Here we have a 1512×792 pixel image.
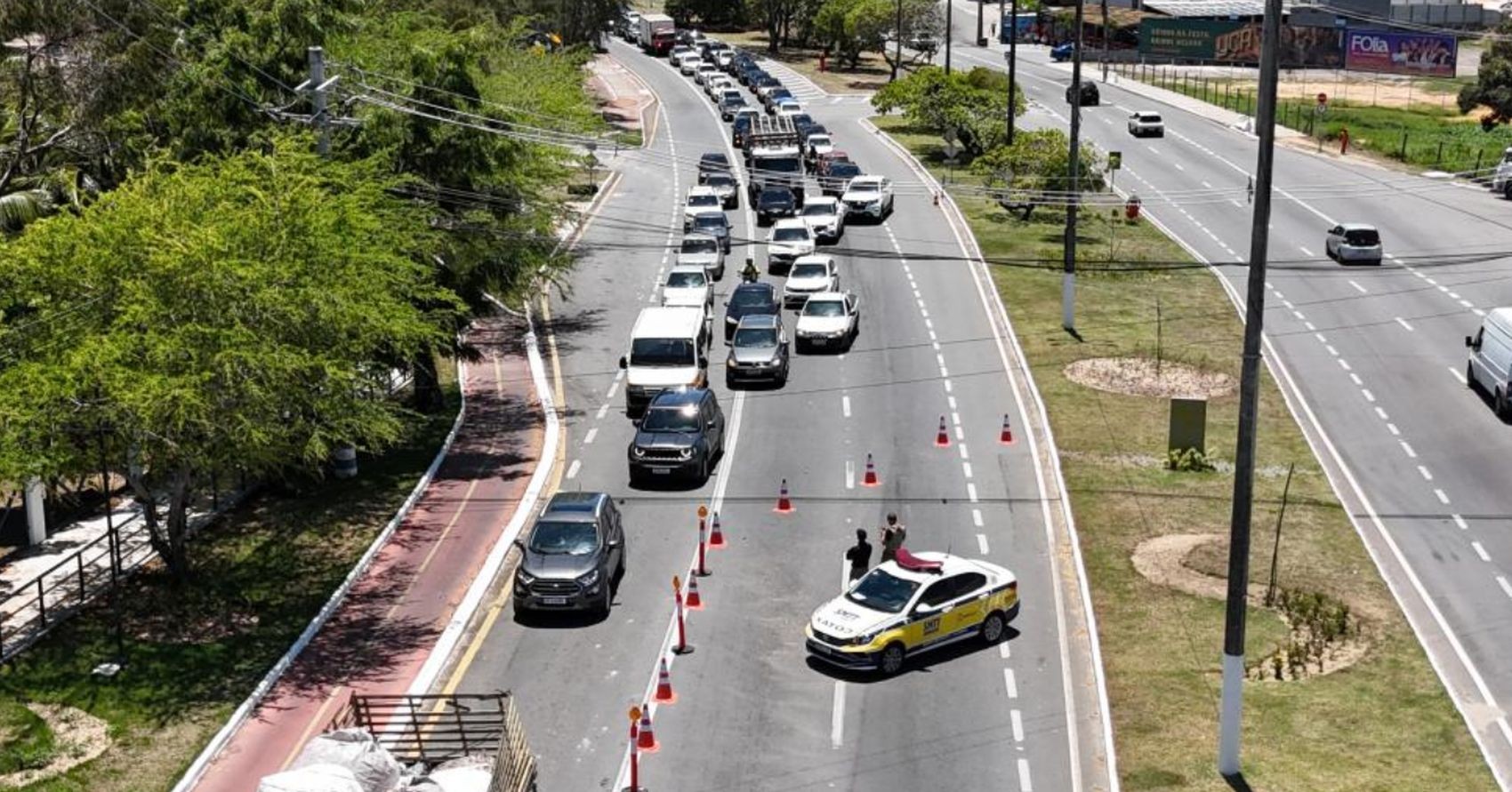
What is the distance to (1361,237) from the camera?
65.0 m

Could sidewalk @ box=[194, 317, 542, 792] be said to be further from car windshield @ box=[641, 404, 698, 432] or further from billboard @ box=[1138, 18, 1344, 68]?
billboard @ box=[1138, 18, 1344, 68]

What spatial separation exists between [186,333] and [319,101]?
9809mm

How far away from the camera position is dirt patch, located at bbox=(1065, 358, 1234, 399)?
4969 cm

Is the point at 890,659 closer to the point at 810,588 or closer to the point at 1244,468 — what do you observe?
the point at 810,588

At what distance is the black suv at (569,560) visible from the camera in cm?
3312

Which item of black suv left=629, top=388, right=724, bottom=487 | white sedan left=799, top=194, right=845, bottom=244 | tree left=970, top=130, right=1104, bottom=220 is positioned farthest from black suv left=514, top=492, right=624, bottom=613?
tree left=970, top=130, right=1104, bottom=220

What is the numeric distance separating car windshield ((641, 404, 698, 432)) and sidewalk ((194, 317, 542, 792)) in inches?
130

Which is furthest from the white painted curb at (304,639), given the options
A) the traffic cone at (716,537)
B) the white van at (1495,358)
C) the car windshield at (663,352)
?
the white van at (1495,358)

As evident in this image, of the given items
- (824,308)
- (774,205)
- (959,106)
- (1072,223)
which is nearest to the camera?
(824,308)

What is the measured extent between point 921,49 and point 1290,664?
326ft

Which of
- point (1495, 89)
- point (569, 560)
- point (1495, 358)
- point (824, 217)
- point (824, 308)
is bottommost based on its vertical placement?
point (569, 560)

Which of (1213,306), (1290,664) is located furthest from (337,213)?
(1213,306)

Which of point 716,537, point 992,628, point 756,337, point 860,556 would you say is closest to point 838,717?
point 992,628

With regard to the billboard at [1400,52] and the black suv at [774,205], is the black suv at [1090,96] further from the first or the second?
the black suv at [774,205]
